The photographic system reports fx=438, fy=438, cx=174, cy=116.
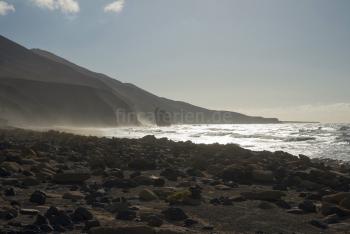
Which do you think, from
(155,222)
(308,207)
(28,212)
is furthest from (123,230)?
(308,207)

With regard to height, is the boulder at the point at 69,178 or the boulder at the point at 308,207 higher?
the boulder at the point at 69,178

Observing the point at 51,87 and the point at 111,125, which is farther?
the point at 51,87

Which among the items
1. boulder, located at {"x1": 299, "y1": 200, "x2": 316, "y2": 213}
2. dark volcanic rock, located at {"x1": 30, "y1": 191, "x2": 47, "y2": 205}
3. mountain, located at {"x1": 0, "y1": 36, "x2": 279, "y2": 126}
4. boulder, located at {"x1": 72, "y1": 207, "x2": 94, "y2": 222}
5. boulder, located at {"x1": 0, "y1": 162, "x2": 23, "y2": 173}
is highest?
mountain, located at {"x1": 0, "y1": 36, "x2": 279, "y2": 126}

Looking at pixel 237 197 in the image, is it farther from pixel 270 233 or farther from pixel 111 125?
pixel 111 125

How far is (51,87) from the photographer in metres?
124

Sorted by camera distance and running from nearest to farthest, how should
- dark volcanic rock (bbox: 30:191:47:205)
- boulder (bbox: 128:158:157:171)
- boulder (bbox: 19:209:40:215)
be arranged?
boulder (bbox: 19:209:40:215) < dark volcanic rock (bbox: 30:191:47:205) < boulder (bbox: 128:158:157:171)

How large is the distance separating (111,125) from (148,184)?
10532 cm

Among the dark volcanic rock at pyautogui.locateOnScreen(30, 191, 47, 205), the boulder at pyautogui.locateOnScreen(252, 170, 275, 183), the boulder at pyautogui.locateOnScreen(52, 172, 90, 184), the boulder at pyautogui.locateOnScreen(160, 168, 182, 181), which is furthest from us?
the boulder at pyautogui.locateOnScreen(252, 170, 275, 183)

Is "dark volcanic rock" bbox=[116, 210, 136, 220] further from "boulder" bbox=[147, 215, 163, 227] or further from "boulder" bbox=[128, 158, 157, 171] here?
"boulder" bbox=[128, 158, 157, 171]

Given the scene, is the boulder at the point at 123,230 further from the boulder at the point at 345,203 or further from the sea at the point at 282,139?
the sea at the point at 282,139

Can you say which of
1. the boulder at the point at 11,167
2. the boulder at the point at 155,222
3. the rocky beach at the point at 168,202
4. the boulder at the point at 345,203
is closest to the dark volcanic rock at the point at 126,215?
the rocky beach at the point at 168,202

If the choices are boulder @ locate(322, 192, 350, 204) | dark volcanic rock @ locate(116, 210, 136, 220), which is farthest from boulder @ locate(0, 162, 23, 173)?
boulder @ locate(322, 192, 350, 204)

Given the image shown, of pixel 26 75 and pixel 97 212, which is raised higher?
pixel 26 75

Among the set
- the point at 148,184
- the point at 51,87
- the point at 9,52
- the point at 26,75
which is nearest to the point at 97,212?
the point at 148,184
